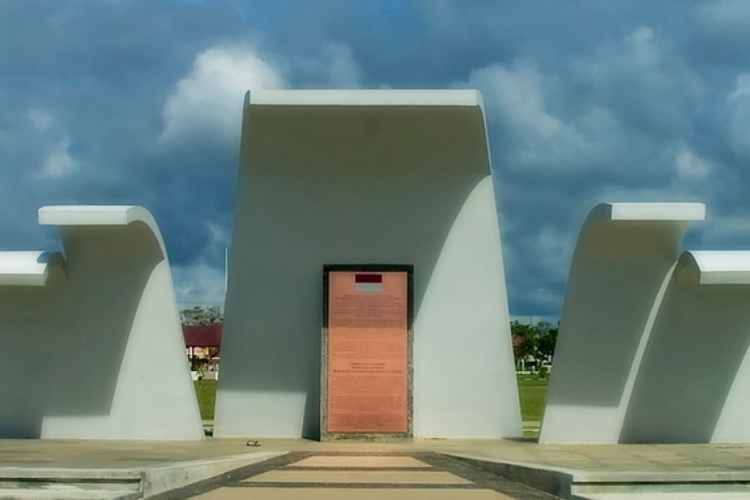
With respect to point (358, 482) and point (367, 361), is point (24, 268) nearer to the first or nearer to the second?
point (367, 361)

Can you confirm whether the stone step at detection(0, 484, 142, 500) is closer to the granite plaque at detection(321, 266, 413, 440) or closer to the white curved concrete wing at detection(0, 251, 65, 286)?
the white curved concrete wing at detection(0, 251, 65, 286)

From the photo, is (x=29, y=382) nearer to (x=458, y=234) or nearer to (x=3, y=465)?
(x=3, y=465)

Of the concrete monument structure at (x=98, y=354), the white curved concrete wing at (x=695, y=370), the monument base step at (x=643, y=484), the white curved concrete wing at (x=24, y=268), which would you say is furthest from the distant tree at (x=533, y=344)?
the monument base step at (x=643, y=484)

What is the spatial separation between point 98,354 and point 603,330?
749cm

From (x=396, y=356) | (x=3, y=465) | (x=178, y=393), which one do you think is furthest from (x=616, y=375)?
(x=3, y=465)

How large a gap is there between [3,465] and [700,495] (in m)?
7.14

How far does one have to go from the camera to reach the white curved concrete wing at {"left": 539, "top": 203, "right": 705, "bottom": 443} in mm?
14305

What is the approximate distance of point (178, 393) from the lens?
1516cm

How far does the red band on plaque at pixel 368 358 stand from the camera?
15469 mm

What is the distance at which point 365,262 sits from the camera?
52.7ft

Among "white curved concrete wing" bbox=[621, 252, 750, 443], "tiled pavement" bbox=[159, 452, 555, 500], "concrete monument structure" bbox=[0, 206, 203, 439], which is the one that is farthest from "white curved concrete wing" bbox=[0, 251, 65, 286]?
"white curved concrete wing" bbox=[621, 252, 750, 443]

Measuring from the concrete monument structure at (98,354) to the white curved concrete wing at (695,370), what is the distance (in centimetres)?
674

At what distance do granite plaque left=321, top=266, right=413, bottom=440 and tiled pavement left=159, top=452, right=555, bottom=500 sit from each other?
2183 millimetres

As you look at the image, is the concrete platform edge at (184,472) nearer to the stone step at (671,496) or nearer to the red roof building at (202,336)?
the stone step at (671,496)
